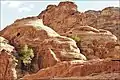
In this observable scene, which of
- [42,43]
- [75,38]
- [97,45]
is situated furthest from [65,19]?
[42,43]

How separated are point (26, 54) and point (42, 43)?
2991 mm

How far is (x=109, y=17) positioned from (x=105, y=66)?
59441 millimetres

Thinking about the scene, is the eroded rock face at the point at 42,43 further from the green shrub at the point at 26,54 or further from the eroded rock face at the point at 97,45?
the eroded rock face at the point at 97,45

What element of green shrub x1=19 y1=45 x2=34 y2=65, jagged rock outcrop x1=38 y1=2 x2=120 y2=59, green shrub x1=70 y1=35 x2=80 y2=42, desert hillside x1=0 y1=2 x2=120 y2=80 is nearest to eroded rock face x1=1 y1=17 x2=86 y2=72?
desert hillside x1=0 y1=2 x2=120 y2=80

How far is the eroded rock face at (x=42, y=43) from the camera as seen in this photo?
44.9 m

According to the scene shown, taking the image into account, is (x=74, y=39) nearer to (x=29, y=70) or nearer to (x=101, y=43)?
(x=101, y=43)

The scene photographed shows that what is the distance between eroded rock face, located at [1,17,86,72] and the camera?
44.9m

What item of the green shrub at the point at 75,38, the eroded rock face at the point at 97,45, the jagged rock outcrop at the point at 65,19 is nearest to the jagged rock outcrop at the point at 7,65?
the green shrub at the point at 75,38

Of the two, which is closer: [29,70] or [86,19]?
[29,70]

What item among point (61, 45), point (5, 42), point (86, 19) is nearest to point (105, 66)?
point (61, 45)

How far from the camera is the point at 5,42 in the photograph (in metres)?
47.1

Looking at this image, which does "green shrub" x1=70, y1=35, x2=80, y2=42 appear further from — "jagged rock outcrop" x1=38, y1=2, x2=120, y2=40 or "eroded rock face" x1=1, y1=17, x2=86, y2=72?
"jagged rock outcrop" x1=38, y1=2, x2=120, y2=40

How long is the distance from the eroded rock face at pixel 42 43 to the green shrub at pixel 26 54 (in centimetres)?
104

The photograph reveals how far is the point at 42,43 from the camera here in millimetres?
46844
